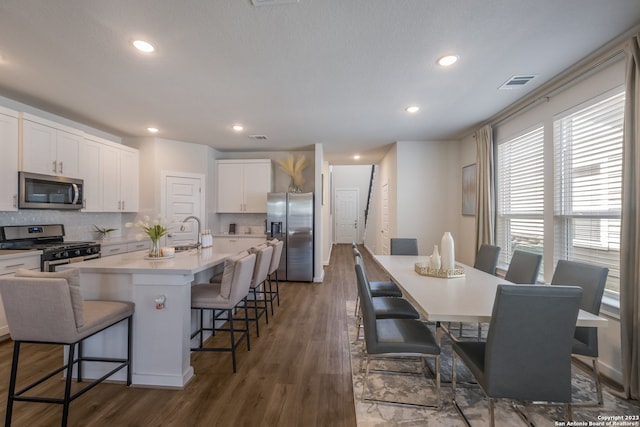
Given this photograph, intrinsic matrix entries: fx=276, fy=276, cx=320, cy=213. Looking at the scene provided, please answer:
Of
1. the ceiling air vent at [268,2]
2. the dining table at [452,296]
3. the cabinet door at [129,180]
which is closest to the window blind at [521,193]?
the dining table at [452,296]

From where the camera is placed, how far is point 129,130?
439cm

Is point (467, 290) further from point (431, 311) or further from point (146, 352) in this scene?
point (146, 352)

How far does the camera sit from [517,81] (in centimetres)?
273

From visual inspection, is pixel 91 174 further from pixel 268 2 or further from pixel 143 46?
pixel 268 2

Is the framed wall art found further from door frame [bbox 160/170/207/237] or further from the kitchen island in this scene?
door frame [bbox 160/170/207/237]

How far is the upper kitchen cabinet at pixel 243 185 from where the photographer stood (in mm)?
5551

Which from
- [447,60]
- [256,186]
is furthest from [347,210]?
[447,60]

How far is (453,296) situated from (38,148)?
15.1 ft

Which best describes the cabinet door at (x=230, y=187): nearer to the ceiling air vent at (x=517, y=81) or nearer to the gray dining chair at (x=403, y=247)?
the gray dining chair at (x=403, y=247)

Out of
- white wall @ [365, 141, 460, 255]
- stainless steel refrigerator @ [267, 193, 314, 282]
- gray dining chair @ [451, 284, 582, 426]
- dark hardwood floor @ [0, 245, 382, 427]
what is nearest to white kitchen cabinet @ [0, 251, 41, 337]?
dark hardwood floor @ [0, 245, 382, 427]

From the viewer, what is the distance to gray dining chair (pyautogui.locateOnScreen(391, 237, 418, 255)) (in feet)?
12.3

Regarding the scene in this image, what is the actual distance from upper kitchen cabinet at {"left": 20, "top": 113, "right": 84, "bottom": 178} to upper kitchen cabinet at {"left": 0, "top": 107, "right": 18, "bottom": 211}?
62 millimetres

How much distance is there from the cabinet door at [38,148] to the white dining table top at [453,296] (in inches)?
164

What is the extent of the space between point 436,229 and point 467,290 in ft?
10.4
